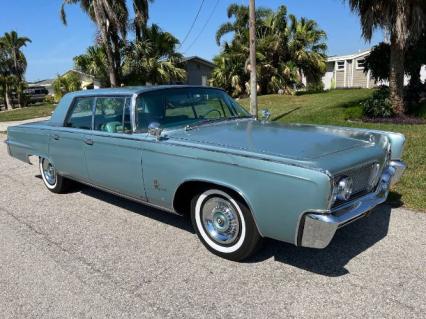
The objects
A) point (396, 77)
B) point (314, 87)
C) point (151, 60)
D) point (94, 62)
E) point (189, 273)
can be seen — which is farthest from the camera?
point (314, 87)

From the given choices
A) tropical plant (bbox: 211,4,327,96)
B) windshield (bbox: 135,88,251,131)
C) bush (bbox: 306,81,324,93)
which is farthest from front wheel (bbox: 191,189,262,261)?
bush (bbox: 306,81,324,93)

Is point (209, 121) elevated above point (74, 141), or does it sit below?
above

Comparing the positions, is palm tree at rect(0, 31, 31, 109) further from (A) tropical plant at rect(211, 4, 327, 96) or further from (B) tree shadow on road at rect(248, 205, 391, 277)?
(B) tree shadow on road at rect(248, 205, 391, 277)

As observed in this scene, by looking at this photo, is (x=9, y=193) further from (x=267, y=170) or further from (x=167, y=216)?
(x=267, y=170)

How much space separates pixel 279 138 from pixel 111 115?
6.81 ft

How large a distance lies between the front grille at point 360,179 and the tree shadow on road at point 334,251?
58 centimetres

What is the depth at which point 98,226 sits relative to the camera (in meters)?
4.65

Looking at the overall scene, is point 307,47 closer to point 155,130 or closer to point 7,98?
point 155,130

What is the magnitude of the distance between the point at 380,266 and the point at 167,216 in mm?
2407

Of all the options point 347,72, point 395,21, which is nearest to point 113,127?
point 395,21

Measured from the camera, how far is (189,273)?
136 inches

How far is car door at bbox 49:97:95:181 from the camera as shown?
16.4 ft

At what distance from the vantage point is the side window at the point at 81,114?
5070 millimetres

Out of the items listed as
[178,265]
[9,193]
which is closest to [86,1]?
[9,193]
